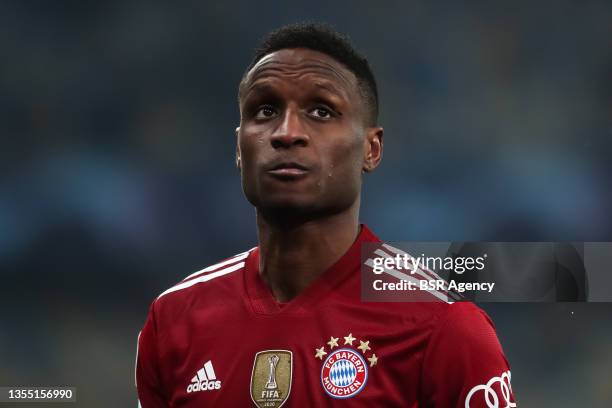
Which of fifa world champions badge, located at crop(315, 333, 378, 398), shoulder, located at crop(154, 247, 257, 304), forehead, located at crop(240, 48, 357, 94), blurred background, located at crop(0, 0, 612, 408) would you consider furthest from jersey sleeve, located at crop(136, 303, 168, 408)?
blurred background, located at crop(0, 0, 612, 408)

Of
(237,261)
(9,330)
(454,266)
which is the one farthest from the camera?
(9,330)

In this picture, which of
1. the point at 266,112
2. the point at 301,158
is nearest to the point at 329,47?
the point at 266,112

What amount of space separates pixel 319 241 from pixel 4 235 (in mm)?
3873

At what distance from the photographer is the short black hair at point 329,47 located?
233cm

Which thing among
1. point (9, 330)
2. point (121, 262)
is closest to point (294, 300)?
point (121, 262)

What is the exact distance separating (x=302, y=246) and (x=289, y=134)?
0.36 m

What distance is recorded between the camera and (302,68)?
222cm

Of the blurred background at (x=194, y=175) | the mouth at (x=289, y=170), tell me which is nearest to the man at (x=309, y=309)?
the mouth at (x=289, y=170)

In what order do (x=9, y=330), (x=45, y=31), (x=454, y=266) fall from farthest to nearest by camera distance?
(x=45, y=31) < (x=9, y=330) < (x=454, y=266)

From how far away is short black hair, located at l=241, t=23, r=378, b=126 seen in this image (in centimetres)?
233

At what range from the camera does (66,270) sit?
5.36m

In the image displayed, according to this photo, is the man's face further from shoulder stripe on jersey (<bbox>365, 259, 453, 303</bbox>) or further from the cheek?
shoulder stripe on jersey (<bbox>365, 259, 453, 303</bbox>)

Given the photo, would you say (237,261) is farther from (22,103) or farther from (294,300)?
(22,103)

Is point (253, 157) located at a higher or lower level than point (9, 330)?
lower
